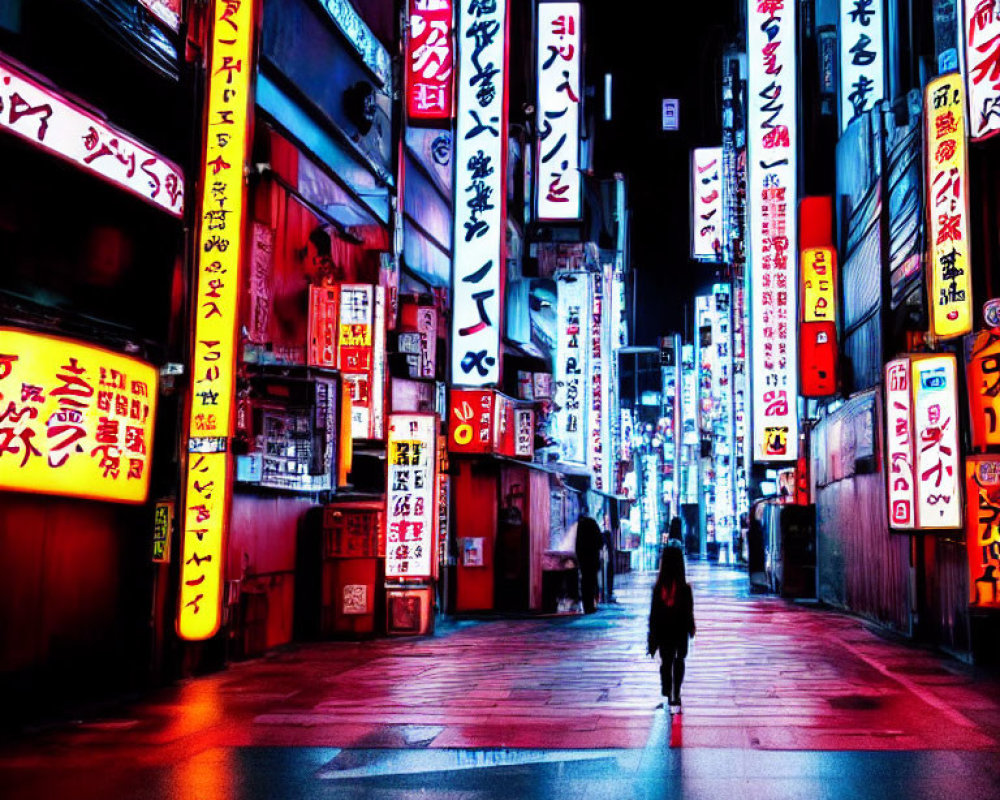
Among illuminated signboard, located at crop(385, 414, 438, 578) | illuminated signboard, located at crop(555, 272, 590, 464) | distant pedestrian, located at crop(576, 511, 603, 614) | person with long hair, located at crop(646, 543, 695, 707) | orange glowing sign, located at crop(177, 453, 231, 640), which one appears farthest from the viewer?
illuminated signboard, located at crop(555, 272, 590, 464)

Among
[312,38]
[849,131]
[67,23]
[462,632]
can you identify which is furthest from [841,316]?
[67,23]

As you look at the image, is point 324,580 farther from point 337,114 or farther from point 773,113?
point 773,113

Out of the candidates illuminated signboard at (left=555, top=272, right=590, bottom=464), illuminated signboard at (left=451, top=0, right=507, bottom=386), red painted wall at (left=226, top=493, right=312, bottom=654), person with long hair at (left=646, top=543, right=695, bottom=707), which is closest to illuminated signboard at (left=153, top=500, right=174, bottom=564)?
red painted wall at (left=226, top=493, right=312, bottom=654)

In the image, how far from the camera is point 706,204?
4172 cm

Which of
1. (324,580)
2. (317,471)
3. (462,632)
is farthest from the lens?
(462,632)

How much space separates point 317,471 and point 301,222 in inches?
192

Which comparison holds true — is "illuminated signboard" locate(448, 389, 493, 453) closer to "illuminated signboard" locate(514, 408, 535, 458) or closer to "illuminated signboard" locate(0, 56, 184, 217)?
"illuminated signboard" locate(514, 408, 535, 458)

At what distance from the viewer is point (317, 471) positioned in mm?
17828

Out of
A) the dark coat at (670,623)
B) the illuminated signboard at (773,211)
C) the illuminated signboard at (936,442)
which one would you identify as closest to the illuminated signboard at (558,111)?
the illuminated signboard at (773,211)

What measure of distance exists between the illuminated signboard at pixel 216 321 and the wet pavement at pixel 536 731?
4.97ft

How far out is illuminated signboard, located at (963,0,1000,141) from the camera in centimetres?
Result: 1407

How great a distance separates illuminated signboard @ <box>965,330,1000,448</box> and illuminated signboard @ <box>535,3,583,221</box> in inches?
487

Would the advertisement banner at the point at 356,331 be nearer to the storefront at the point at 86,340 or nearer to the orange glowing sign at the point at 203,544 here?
the storefront at the point at 86,340

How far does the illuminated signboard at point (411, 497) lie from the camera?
19.7 metres
